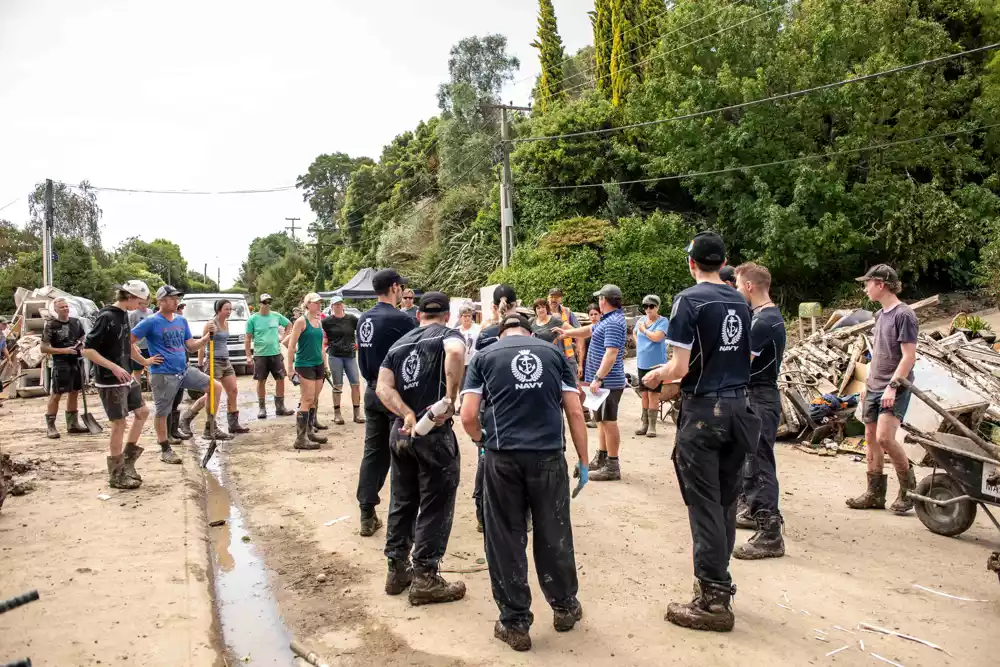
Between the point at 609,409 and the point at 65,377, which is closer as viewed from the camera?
the point at 609,409

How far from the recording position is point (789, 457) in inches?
366

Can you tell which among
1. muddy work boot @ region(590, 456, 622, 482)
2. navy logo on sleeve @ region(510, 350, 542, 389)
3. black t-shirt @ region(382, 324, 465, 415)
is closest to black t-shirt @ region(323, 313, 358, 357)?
muddy work boot @ region(590, 456, 622, 482)

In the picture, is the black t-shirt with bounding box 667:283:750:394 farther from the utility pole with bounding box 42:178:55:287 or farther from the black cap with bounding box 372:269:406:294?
the utility pole with bounding box 42:178:55:287

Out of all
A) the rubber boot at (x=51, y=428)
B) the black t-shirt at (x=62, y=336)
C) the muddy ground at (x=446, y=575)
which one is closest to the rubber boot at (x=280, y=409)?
the black t-shirt at (x=62, y=336)

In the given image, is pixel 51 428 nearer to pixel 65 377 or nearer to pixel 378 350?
pixel 65 377

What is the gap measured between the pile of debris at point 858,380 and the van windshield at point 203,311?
13.2 m

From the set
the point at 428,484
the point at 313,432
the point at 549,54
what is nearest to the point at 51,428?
the point at 313,432

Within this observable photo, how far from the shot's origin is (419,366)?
4.99 m

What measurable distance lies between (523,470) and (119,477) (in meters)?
5.31

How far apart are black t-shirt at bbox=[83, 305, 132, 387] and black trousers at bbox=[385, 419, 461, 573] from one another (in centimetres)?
433

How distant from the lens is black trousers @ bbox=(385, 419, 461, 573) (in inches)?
189

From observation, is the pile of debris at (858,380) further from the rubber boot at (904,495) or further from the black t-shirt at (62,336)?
the black t-shirt at (62,336)

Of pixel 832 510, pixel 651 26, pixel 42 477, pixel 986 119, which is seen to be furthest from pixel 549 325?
pixel 651 26

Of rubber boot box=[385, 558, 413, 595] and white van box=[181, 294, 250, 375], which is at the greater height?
white van box=[181, 294, 250, 375]
